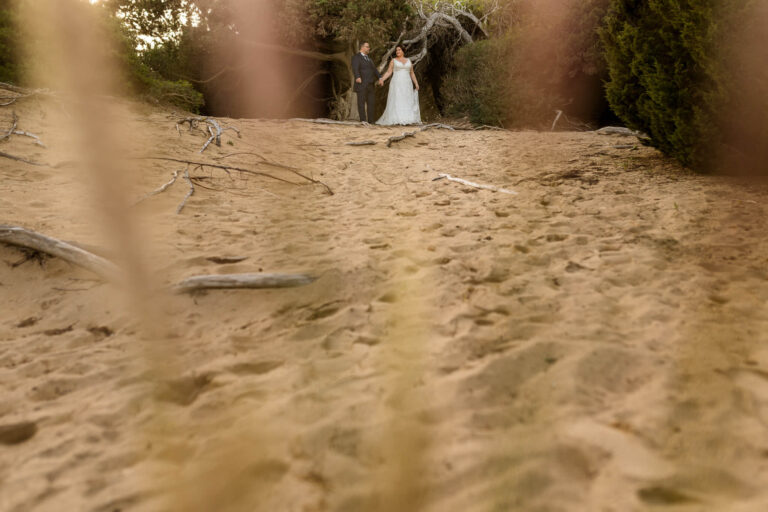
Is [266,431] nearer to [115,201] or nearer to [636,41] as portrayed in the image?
[115,201]

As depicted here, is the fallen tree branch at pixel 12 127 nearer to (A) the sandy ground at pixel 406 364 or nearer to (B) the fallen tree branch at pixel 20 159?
(B) the fallen tree branch at pixel 20 159

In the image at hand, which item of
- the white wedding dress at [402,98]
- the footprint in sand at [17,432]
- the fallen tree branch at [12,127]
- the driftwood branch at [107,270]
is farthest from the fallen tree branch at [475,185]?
the white wedding dress at [402,98]

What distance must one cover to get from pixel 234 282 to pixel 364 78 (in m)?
10.3

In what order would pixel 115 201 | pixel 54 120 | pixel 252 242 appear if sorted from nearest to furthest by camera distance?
pixel 252 242
pixel 115 201
pixel 54 120

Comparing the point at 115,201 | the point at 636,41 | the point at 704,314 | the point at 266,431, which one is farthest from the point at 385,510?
the point at 636,41

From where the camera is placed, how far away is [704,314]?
82.1 inches

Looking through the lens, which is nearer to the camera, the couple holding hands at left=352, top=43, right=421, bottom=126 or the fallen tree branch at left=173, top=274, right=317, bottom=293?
the fallen tree branch at left=173, top=274, right=317, bottom=293

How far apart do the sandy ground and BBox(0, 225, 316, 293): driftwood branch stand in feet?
0.24

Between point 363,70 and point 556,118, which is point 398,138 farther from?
point 556,118

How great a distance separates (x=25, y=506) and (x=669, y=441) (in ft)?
6.28

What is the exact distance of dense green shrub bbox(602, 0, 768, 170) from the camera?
3879 mm

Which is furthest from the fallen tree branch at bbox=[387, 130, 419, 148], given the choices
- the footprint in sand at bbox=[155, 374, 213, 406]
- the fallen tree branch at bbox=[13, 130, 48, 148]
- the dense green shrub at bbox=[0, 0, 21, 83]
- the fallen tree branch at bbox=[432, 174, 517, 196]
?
the footprint in sand at bbox=[155, 374, 213, 406]

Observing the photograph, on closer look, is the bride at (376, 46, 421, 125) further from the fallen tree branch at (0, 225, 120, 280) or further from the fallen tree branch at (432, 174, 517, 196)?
the fallen tree branch at (0, 225, 120, 280)

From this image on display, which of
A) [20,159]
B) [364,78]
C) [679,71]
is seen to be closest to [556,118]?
[364,78]
